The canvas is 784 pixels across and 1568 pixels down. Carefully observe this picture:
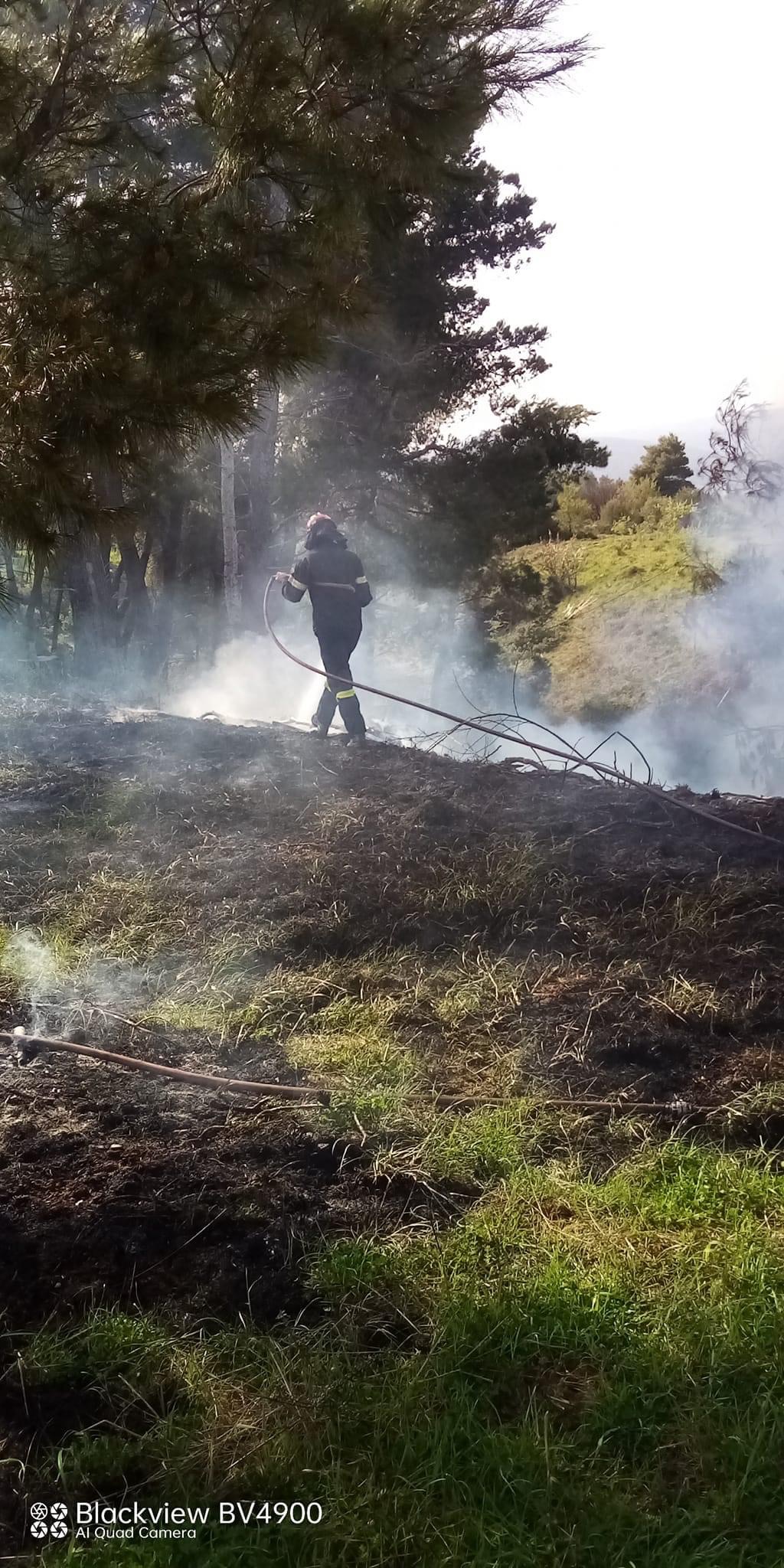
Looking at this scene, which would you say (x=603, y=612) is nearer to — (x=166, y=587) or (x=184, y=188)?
(x=166, y=587)

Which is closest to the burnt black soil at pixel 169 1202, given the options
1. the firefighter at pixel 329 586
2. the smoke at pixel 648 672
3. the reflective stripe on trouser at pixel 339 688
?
the reflective stripe on trouser at pixel 339 688

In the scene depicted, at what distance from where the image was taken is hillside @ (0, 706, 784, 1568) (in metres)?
1.65

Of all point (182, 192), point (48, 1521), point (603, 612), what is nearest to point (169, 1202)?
point (48, 1521)

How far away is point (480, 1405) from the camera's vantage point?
1782mm

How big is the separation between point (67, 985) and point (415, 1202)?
1731 millimetres

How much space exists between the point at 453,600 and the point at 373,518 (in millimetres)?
1928

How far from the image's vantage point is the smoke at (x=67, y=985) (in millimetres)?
3260

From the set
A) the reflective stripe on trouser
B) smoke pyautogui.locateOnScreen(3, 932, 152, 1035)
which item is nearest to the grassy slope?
the reflective stripe on trouser

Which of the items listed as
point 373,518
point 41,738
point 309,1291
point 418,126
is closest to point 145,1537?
point 309,1291

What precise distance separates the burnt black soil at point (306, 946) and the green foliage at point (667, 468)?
13902 millimetres

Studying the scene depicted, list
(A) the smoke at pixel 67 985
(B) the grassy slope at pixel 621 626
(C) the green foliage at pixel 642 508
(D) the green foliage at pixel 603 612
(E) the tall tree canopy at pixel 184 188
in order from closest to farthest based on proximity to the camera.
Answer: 1. (E) the tall tree canopy at pixel 184 188
2. (A) the smoke at pixel 67 985
3. (B) the grassy slope at pixel 621 626
4. (D) the green foliage at pixel 603 612
5. (C) the green foliage at pixel 642 508

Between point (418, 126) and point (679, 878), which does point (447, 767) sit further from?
point (418, 126)

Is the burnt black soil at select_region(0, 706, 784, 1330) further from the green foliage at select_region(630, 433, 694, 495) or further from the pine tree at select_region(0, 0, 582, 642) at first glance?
the green foliage at select_region(630, 433, 694, 495)

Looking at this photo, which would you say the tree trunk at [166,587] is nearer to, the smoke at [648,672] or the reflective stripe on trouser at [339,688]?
the smoke at [648,672]
